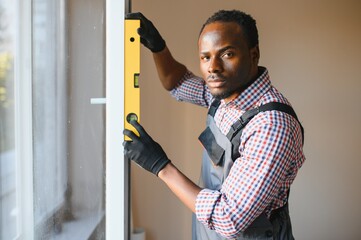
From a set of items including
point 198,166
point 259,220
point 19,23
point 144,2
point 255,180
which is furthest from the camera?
point 198,166

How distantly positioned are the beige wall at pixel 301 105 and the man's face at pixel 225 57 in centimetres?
102

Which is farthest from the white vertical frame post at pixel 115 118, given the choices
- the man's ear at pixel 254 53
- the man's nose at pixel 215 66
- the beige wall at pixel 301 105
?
the beige wall at pixel 301 105

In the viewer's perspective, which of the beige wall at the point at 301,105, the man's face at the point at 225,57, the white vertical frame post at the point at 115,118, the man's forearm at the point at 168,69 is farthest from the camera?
the beige wall at the point at 301,105

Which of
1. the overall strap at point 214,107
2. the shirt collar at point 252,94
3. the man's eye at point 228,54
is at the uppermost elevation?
the man's eye at point 228,54

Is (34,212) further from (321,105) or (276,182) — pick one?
(321,105)

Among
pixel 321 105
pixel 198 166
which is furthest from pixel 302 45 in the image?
pixel 198 166

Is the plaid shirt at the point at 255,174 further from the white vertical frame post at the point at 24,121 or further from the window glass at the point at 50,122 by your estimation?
the white vertical frame post at the point at 24,121

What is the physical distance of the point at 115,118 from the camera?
868 millimetres

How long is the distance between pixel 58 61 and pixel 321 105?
157cm

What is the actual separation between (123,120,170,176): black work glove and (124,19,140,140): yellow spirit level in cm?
3

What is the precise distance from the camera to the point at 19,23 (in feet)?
3.64

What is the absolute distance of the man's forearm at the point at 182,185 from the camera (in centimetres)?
92

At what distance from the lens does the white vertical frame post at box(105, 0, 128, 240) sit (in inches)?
33.4

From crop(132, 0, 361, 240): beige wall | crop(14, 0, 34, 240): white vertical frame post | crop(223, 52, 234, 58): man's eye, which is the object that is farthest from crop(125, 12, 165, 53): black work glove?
crop(132, 0, 361, 240): beige wall
